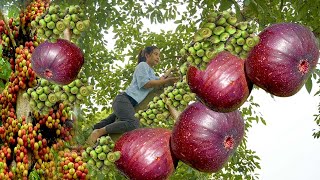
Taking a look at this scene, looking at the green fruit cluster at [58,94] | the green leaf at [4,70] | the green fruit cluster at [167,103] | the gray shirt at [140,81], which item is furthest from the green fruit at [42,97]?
the gray shirt at [140,81]

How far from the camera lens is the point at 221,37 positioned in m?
1.40

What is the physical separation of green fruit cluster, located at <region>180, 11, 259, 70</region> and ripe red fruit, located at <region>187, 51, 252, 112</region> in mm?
160

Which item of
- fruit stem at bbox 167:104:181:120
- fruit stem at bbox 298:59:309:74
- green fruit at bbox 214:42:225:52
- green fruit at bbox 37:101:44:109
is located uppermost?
green fruit at bbox 214:42:225:52

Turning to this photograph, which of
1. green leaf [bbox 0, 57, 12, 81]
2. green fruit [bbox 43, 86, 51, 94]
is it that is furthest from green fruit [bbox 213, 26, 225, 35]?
green leaf [bbox 0, 57, 12, 81]

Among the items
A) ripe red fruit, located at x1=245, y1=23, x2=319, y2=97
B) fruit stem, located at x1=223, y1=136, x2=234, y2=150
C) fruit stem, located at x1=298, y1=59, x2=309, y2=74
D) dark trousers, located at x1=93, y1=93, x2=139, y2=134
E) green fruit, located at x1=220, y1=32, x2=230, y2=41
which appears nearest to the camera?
green fruit, located at x1=220, y1=32, x2=230, y2=41

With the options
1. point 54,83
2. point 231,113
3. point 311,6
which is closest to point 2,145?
point 54,83

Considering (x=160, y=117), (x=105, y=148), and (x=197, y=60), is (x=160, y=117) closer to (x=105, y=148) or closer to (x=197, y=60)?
(x=105, y=148)

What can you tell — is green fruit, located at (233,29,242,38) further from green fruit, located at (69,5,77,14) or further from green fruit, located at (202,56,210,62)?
green fruit, located at (69,5,77,14)

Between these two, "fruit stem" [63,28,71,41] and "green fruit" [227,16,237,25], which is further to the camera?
"fruit stem" [63,28,71,41]

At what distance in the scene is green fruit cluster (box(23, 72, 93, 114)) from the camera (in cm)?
167

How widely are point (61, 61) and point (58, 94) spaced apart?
0.11m

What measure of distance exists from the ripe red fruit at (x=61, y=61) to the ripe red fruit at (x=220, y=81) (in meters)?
0.37

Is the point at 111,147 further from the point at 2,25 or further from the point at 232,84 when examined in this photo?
the point at 2,25

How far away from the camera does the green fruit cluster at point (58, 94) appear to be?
167cm
